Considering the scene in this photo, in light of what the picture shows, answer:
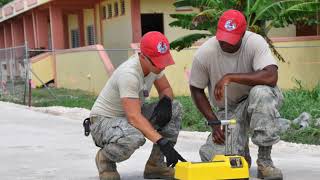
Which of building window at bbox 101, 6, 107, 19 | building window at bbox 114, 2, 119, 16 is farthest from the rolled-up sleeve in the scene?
building window at bbox 101, 6, 107, 19

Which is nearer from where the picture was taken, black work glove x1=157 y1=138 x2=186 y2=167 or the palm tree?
black work glove x1=157 y1=138 x2=186 y2=167

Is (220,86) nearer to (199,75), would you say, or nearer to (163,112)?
(199,75)

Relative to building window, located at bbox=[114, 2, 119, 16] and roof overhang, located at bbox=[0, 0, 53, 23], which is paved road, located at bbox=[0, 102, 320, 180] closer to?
building window, located at bbox=[114, 2, 119, 16]

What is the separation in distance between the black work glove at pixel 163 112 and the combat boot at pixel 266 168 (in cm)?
83

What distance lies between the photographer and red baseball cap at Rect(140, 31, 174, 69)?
198 inches

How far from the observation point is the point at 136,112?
5.08 meters

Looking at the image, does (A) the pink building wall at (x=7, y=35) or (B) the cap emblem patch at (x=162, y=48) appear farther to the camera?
(A) the pink building wall at (x=7, y=35)

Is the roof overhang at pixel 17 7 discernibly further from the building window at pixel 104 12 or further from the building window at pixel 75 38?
the building window at pixel 75 38

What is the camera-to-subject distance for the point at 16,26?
3491 cm

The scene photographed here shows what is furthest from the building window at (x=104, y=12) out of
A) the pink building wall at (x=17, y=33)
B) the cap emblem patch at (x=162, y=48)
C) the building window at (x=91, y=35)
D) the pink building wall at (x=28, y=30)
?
the cap emblem patch at (x=162, y=48)

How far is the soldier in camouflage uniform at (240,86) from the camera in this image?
5164 mm

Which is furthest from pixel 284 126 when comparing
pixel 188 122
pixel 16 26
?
pixel 16 26

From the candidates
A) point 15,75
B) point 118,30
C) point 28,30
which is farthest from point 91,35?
point 28,30

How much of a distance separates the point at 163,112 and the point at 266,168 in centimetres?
98
